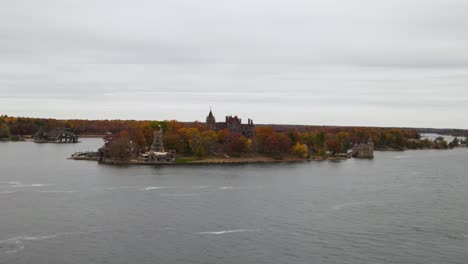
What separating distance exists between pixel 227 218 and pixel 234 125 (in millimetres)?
91533

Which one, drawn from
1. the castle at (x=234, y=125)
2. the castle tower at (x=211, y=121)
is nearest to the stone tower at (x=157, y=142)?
the castle at (x=234, y=125)

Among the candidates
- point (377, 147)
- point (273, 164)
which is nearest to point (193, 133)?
point (273, 164)

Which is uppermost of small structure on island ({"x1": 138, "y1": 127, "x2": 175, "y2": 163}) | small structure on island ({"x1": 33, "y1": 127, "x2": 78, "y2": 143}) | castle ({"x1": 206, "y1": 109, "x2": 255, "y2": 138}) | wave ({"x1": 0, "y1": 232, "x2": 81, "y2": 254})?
castle ({"x1": 206, "y1": 109, "x2": 255, "y2": 138})

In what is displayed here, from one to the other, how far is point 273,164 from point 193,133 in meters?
19.0

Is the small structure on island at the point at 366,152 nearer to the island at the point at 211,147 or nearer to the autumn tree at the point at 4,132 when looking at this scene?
the island at the point at 211,147

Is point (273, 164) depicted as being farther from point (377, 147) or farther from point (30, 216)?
point (377, 147)

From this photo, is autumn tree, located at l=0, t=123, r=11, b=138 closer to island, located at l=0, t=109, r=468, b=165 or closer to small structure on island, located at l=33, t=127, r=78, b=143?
small structure on island, located at l=33, t=127, r=78, b=143

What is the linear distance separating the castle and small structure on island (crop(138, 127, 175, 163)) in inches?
1410

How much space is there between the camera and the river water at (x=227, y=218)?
36500mm

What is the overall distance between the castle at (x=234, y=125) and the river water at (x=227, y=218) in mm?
58116

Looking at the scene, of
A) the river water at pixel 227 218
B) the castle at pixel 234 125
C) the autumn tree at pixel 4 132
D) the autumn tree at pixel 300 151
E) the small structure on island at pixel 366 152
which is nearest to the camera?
the river water at pixel 227 218

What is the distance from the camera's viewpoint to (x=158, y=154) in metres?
97.8

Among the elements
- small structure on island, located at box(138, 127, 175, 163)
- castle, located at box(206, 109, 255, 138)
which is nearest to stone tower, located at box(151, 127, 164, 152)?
small structure on island, located at box(138, 127, 175, 163)

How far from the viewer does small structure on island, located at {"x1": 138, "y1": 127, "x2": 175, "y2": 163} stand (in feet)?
320
